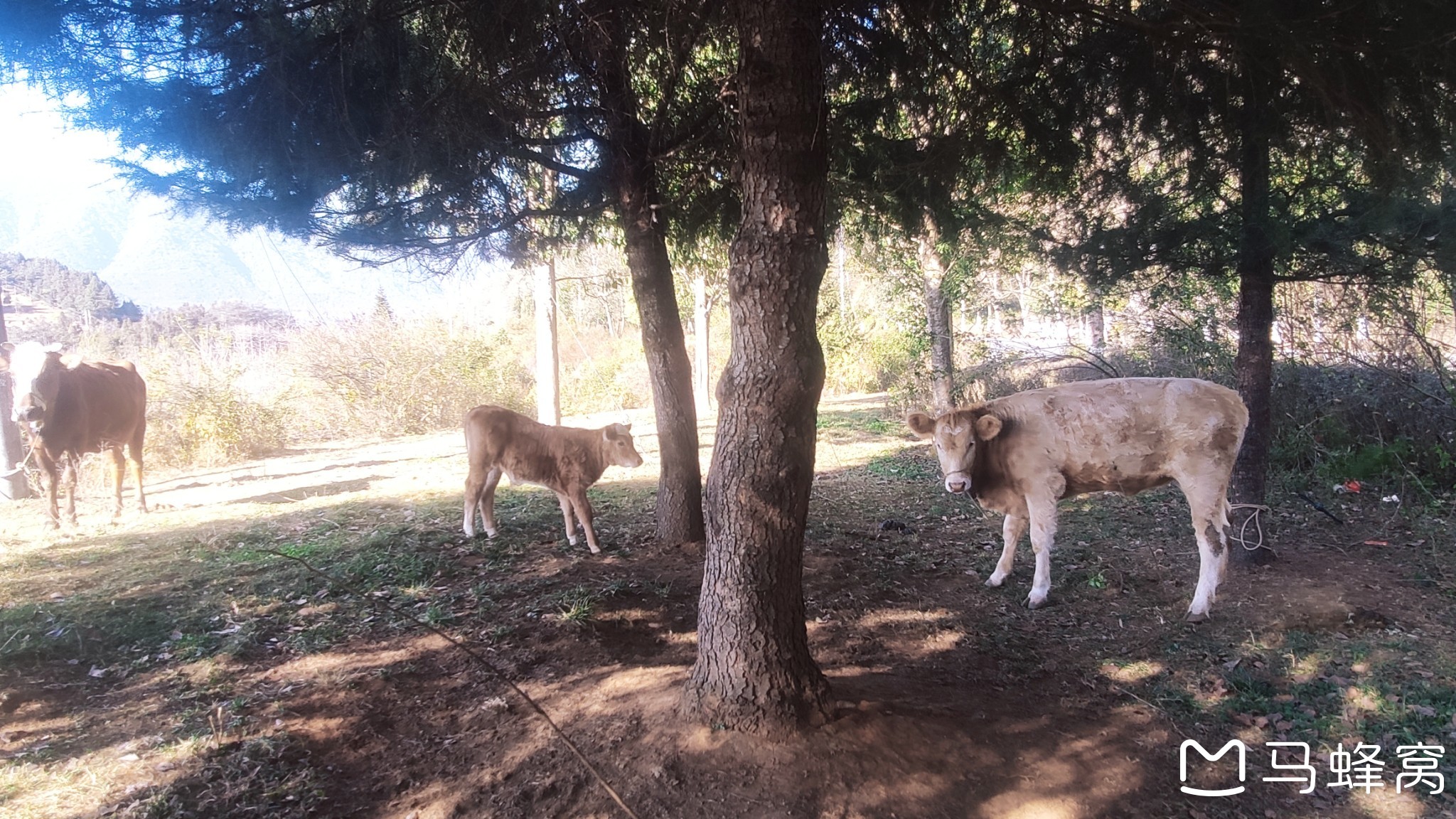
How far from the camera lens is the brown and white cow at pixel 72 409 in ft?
22.8

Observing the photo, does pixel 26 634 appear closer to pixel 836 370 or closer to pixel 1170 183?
pixel 1170 183

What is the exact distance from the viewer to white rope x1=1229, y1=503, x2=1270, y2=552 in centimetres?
546

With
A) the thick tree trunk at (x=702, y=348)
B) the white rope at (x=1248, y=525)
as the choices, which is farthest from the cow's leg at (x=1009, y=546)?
the thick tree trunk at (x=702, y=348)

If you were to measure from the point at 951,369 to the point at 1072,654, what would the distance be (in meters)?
7.90

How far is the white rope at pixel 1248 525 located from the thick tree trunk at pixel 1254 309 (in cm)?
8

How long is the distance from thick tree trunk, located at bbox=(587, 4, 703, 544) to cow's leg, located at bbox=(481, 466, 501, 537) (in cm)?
158

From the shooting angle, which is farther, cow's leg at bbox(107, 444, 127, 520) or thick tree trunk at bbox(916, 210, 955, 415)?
thick tree trunk at bbox(916, 210, 955, 415)

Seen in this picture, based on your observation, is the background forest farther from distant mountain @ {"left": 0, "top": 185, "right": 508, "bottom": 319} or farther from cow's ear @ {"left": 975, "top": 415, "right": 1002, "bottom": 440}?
cow's ear @ {"left": 975, "top": 415, "right": 1002, "bottom": 440}

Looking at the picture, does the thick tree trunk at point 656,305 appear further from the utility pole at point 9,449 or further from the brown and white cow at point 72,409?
the utility pole at point 9,449

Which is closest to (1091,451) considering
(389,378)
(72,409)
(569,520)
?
(569,520)

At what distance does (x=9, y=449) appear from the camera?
872cm

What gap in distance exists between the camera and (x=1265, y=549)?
581 centimetres

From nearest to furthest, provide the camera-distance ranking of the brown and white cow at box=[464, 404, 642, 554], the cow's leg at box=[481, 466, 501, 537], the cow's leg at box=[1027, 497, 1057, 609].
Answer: the cow's leg at box=[1027, 497, 1057, 609] < the brown and white cow at box=[464, 404, 642, 554] < the cow's leg at box=[481, 466, 501, 537]

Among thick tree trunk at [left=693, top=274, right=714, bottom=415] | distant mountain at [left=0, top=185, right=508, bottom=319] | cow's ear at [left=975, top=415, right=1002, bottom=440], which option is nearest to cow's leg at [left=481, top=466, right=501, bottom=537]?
distant mountain at [left=0, top=185, right=508, bottom=319]
